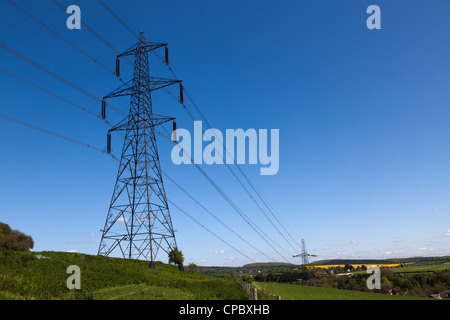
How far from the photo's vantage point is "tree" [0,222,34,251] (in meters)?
29.9

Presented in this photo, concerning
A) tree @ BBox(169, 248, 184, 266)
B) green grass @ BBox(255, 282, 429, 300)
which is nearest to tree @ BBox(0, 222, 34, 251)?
tree @ BBox(169, 248, 184, 266)

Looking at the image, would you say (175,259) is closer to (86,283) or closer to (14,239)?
(14,239)

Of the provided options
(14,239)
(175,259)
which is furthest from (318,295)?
(14,239)

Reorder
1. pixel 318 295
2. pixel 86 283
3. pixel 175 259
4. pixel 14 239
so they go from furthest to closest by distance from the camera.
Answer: pixel 175 259 → pixel 318 295 → pixel 14 239 → pixel 86 283

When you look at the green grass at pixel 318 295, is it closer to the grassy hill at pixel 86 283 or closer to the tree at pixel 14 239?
the grassy hill at pixel 86 283

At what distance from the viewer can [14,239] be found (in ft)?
105

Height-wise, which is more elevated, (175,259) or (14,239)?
(14,239)

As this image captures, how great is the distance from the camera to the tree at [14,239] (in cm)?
2994

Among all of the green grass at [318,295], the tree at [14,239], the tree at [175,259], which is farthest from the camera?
the tree at [175,259]

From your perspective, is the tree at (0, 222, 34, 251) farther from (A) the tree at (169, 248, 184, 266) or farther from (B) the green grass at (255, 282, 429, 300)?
(B) the green grass at (255, 282, 429, 300)

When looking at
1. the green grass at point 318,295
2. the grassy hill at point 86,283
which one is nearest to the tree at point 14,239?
the grassy hill at point 86,283
